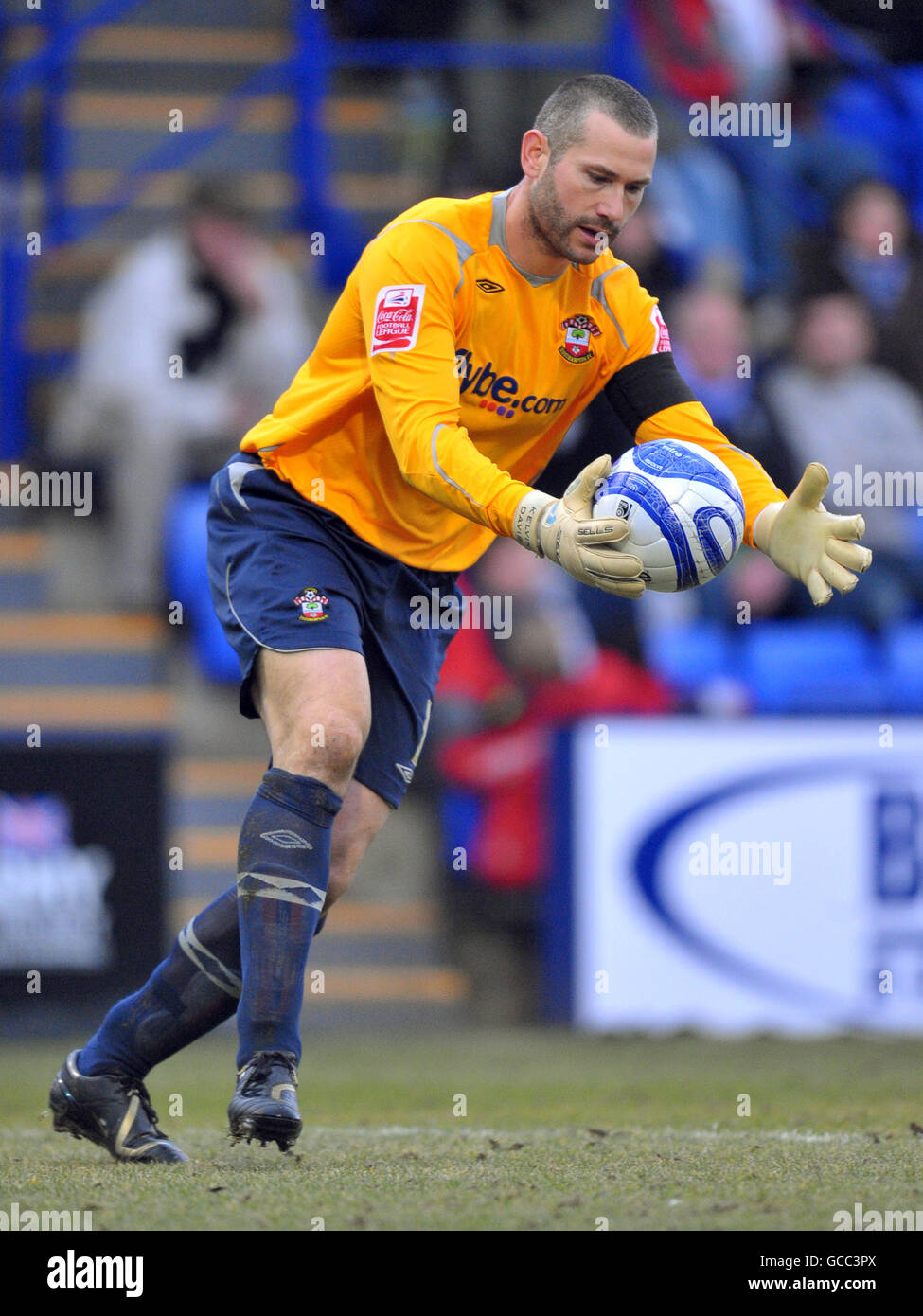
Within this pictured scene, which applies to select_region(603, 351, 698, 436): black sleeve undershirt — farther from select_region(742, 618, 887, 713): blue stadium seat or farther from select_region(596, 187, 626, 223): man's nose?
select_region(742, 618, 887, 713): blue stadium seat

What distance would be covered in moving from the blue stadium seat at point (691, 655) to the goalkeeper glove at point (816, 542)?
5546 mm

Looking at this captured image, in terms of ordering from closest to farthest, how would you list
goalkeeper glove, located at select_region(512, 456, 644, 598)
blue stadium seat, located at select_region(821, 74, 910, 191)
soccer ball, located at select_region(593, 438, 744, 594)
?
goalkeeper glove, located at select_region(512, 456, 644, 598)
soccer ball, located at select_region(593, 438, 744, 594)
blue stadium seat, located at select_region(821, 74, 910, 191)

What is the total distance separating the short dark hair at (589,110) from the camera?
14.5 feet

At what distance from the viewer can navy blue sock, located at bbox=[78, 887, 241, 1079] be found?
4.58m

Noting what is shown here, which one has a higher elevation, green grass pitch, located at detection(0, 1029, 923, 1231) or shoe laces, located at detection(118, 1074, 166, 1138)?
shoe laces, located at detection(118, 1074, 166, 1138)

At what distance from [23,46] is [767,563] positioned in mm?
5778

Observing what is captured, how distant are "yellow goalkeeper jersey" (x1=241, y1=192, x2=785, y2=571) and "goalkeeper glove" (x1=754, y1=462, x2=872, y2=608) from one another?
6.4 inches

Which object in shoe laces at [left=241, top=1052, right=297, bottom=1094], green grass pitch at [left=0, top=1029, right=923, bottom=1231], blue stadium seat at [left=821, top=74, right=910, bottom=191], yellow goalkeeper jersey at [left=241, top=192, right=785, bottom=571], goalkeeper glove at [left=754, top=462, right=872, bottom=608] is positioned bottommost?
green grass pitch at [left=0, top=1029, right=923, bottom=1231]

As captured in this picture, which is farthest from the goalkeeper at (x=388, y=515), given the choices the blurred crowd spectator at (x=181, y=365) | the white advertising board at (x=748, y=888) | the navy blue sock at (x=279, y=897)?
the blurred crowd spectator at (x=181, y=365)

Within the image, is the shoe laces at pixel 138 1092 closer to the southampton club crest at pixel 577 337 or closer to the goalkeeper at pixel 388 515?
the goalkeeper at pixel 388 515

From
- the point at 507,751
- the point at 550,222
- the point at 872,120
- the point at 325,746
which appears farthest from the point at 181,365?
the point at 325,746

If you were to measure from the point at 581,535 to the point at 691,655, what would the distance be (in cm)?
631

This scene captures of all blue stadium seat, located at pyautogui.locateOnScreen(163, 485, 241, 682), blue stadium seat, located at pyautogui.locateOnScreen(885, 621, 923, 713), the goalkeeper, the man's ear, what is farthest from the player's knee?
blue stadium seat, located at pyautogui.locateOnScreen(885, 621, 923, 713)

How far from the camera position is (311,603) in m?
4.48
